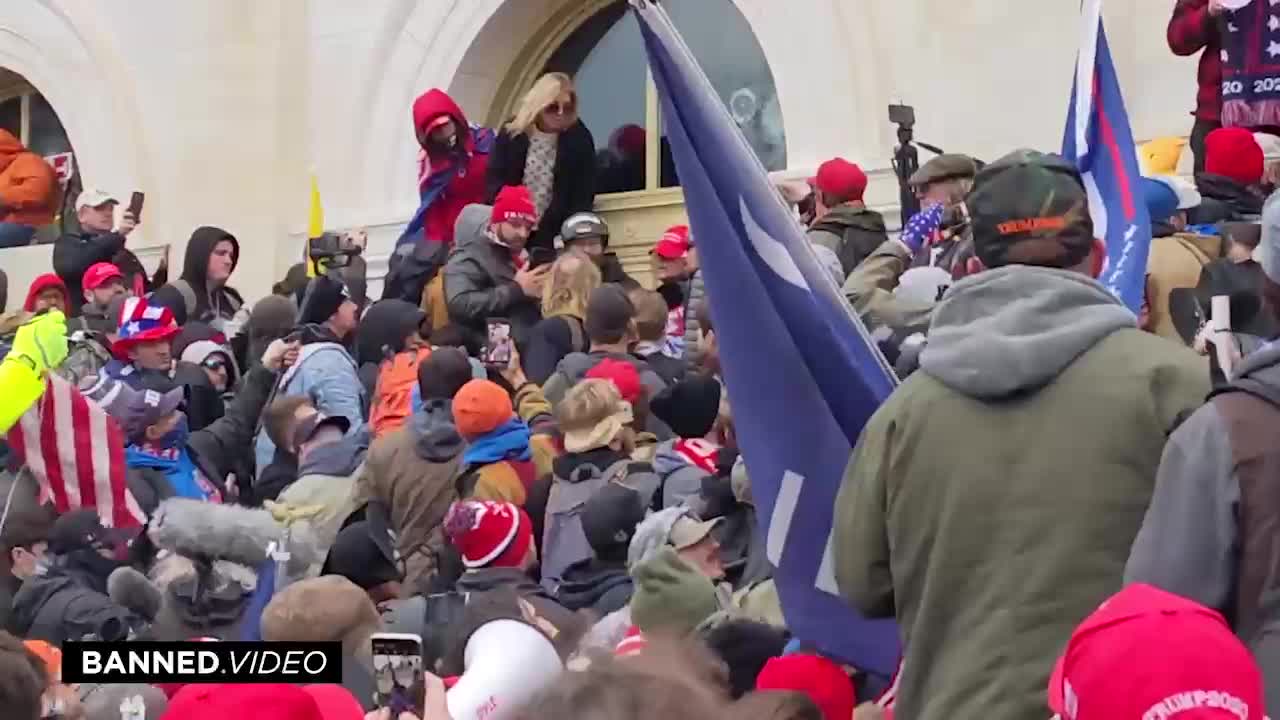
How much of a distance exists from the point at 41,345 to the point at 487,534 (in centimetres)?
277

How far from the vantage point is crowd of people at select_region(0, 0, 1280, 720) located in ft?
11.2

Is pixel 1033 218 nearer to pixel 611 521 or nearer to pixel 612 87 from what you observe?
pixel 611 521

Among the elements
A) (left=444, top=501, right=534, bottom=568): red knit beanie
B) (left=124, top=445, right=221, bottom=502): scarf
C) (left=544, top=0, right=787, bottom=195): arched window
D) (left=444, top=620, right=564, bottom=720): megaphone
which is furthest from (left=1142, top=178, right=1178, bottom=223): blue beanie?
(left=544, top=0, right=787, bottom=195): arched window

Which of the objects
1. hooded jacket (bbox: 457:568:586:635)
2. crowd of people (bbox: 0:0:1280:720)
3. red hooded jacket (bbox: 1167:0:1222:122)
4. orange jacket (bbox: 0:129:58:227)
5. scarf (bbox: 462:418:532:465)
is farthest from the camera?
orange jacket (bbox: 0:129:58:227)

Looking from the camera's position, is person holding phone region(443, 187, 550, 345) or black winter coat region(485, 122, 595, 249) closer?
person holding phone region(443, 187, 550, 345)

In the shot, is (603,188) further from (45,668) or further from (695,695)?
(695,695)

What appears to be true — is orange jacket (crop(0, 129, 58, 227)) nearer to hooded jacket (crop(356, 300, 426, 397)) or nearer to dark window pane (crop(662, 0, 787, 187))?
dark window pane (crop(662, 0, 787, 187))

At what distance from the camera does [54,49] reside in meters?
15.2

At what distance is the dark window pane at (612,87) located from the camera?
41.1 ft

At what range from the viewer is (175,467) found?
28.9 feet

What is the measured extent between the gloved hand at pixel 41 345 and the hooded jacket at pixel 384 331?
3.85ft

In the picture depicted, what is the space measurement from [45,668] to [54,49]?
38.0 ft

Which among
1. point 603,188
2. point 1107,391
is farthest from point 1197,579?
point 603,188

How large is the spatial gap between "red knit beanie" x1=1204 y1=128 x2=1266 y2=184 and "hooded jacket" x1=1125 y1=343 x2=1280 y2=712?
466cm
